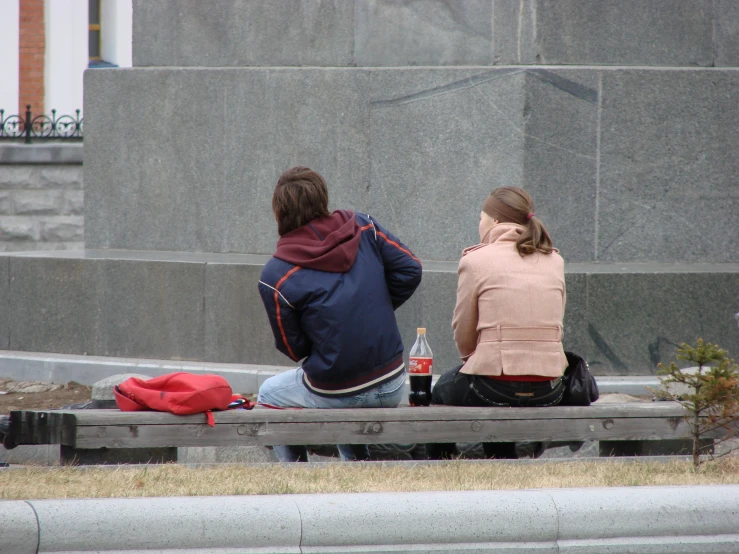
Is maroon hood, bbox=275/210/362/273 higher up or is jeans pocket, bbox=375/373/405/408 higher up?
maroon hood, bbox=275/210/362/273

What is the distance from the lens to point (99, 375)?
7.98 m

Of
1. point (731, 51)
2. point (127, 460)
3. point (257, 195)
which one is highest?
point (731, 51)

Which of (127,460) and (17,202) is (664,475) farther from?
(17,202)

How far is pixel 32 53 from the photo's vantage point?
16.9m

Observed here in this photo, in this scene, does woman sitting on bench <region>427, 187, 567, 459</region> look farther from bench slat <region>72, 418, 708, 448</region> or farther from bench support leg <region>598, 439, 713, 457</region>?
bench support leg <region>598, 439, 713, 457</region>

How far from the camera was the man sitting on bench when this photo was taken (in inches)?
206

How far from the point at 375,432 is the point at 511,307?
3.01ft

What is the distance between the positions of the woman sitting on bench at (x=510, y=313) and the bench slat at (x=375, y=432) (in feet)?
0.64

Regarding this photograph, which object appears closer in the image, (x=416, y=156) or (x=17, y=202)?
(x=416, y=156)

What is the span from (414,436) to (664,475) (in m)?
1.21

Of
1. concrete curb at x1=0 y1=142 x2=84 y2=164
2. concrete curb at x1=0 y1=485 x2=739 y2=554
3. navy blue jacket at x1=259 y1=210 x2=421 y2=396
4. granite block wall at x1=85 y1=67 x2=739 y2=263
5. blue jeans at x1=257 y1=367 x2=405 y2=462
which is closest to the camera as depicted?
concrete curb at x1=0 y1=485 x2=739 y2=554

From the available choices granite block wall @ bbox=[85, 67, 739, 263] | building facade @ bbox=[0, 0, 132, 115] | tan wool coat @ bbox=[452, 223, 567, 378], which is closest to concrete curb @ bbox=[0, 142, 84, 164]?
building facade @ bbox=[0, 0, 132, 115]

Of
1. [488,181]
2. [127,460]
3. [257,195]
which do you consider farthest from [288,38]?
[127,460]

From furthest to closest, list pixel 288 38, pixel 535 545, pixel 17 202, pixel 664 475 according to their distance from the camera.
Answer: pixel 17 202
pixel 288 38
pixel 664 475
pixel 535 545
